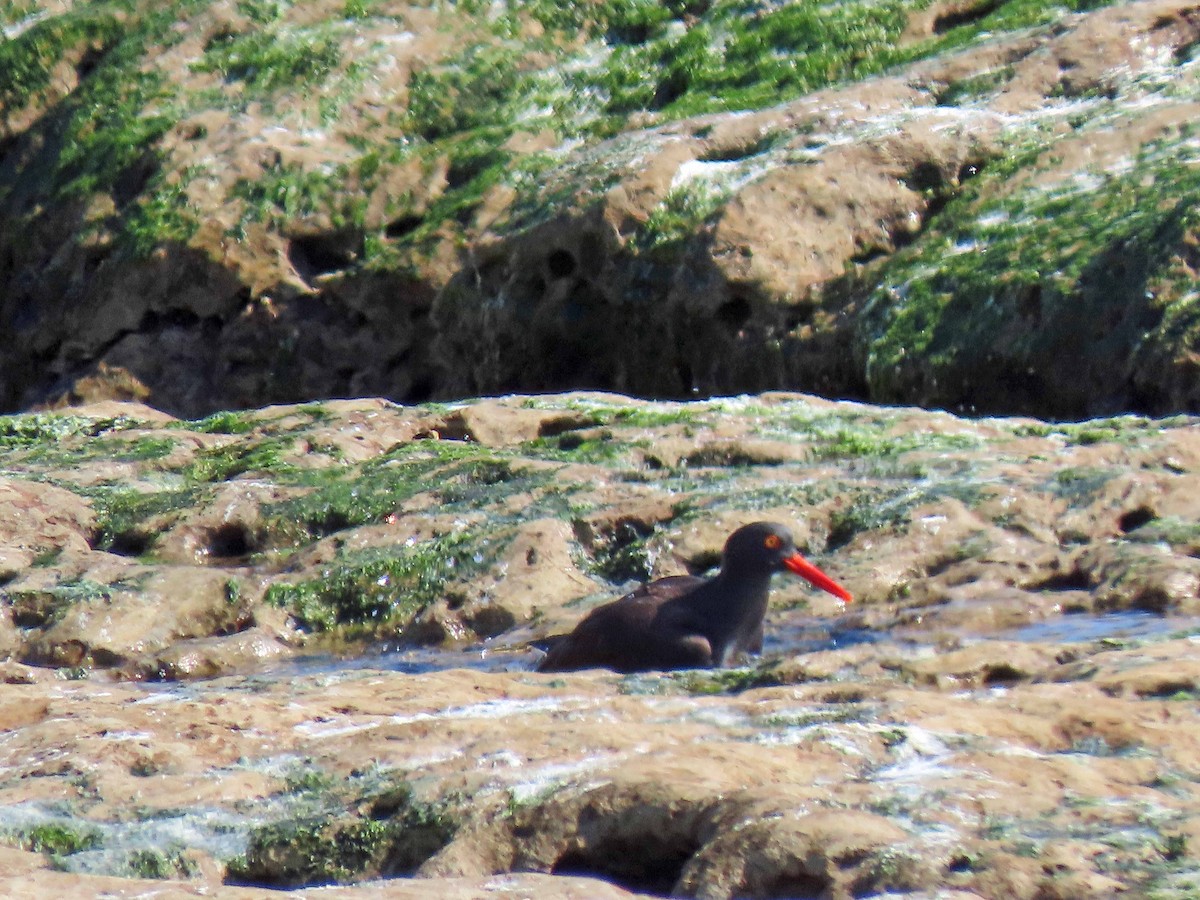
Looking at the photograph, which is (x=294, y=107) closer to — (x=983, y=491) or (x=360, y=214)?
(x=360, y=214)

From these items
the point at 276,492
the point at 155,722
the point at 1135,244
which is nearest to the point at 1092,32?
the point at 1135,244

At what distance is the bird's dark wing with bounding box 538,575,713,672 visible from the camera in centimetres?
712

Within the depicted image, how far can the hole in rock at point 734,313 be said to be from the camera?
44.7ft

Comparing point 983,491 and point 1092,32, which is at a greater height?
point 1092,32

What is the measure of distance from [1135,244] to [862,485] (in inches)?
166

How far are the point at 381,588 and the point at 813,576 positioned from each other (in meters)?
2.12

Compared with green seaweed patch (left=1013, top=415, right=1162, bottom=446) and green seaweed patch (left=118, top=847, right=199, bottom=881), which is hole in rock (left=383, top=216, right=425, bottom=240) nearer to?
green seaweed patch (left=1013, top=415, right=1162, bottom=446)

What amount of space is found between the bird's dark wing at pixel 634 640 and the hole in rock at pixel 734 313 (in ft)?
21.1

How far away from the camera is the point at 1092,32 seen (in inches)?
573

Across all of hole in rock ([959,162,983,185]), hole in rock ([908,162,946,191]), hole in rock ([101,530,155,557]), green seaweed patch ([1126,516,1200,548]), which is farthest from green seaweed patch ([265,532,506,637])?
hole in rock ([959,162,983,185])

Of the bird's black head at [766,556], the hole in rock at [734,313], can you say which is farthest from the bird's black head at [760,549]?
the hole in rock at [734,313]

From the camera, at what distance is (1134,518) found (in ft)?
27.0

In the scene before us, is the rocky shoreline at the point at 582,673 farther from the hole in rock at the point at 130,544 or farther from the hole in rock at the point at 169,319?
the hole in rock at the point at 169,319

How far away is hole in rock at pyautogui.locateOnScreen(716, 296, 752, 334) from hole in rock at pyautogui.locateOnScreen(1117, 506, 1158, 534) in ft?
18.6
